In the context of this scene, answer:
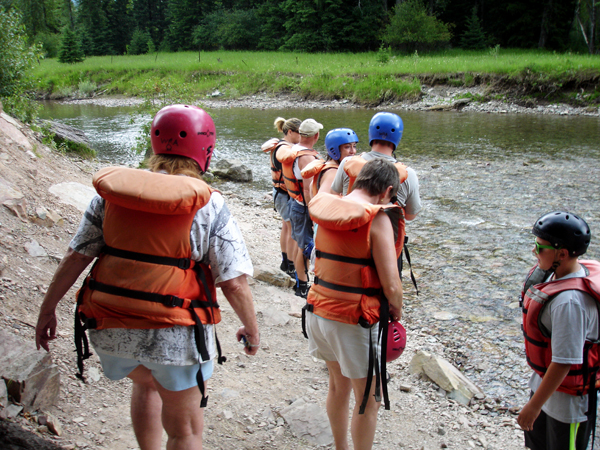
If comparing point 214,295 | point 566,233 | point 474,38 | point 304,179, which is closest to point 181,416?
point 214,295

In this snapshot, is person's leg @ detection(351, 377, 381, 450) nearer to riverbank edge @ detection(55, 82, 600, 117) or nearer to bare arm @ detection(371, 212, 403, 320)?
bare arm @ detection(371, 212, 403, 320)

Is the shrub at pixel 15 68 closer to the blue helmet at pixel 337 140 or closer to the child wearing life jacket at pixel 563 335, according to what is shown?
the blue helmet at pixel 337 140

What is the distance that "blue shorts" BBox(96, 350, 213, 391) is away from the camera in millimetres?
2271

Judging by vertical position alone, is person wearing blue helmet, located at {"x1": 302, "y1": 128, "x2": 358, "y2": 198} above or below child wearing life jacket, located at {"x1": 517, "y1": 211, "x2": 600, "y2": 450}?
above

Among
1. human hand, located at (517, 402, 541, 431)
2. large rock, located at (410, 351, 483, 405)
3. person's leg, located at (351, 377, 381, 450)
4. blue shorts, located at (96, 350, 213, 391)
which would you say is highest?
blue shorts, located at (96, 350, 213, 391)

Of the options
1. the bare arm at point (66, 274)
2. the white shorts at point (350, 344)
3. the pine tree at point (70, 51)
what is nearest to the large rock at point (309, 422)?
the white shorts at point (350, 344)

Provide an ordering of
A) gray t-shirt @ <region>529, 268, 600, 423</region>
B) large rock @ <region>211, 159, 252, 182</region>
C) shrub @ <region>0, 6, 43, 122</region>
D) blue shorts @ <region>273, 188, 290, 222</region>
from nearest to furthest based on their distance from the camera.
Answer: gray t-shirt @ <region>529, 268, 600, 423</region>
blue shorts @ <region>273, 188, 290, 222</region>
shrub @ <region>0, 6, 43, 122</region>
large rock @ <region>211, 159, 252, 182</region>

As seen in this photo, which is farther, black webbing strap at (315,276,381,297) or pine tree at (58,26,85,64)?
pine tree at (58,26,85,64)

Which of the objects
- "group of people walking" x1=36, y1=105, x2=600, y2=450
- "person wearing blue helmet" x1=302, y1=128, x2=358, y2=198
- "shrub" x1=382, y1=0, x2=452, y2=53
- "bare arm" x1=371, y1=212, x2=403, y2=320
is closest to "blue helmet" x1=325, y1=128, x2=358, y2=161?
"person wearing blue helmet" x1=302, y1=128, x2=358, y2=198

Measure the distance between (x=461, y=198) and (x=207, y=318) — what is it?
9.78 meters

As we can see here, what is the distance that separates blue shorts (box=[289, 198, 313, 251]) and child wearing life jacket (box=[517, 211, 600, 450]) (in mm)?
3604

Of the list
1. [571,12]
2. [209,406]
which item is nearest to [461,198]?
[209,406]

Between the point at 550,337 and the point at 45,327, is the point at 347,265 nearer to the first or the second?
the point at 550,337

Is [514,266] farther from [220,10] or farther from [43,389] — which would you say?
[220,10]
